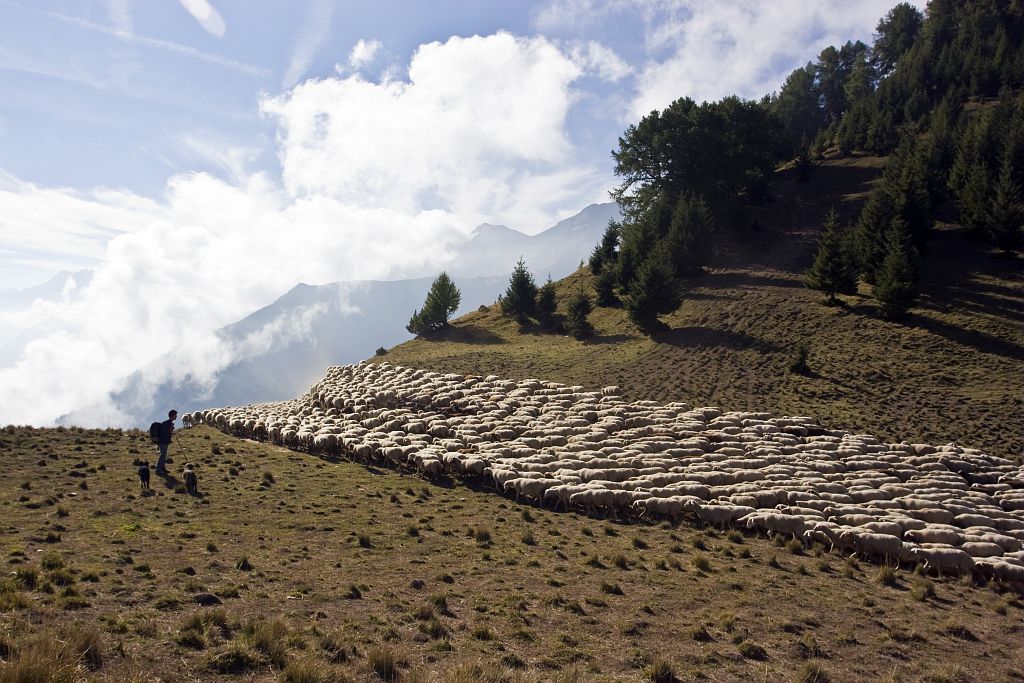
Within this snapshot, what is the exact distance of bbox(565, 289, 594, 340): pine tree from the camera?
→ 178ft

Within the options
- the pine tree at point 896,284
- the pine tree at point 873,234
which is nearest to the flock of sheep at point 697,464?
the pine tree at point 896,284

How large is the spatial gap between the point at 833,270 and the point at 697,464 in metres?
31.4

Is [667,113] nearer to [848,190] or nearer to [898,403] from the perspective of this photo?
[848,190]

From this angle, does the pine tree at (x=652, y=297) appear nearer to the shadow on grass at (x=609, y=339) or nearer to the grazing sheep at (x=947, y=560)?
the shadow on grass at (x=609, y=339)

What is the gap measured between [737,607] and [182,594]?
40.8 ft

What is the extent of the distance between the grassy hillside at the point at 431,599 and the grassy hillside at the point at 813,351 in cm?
1966

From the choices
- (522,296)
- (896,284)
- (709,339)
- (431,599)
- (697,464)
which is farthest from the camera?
(522,296)

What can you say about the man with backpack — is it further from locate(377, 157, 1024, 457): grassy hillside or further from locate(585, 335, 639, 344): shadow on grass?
locate(585, 335, 639, 344): shadow on grass

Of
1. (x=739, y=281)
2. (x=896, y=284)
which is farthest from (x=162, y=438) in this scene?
(x=739, y=281)

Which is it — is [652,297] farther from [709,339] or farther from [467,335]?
[467,335]

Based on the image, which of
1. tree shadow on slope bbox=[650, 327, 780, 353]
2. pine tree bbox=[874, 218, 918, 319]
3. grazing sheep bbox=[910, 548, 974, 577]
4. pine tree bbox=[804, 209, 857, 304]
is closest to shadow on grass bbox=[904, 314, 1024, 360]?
pine tree bbox=[874, 218, 918, 319]

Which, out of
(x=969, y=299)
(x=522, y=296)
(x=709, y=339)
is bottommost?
(x=969, y=299)

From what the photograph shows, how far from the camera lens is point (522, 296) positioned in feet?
206

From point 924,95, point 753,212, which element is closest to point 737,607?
point 753,212
